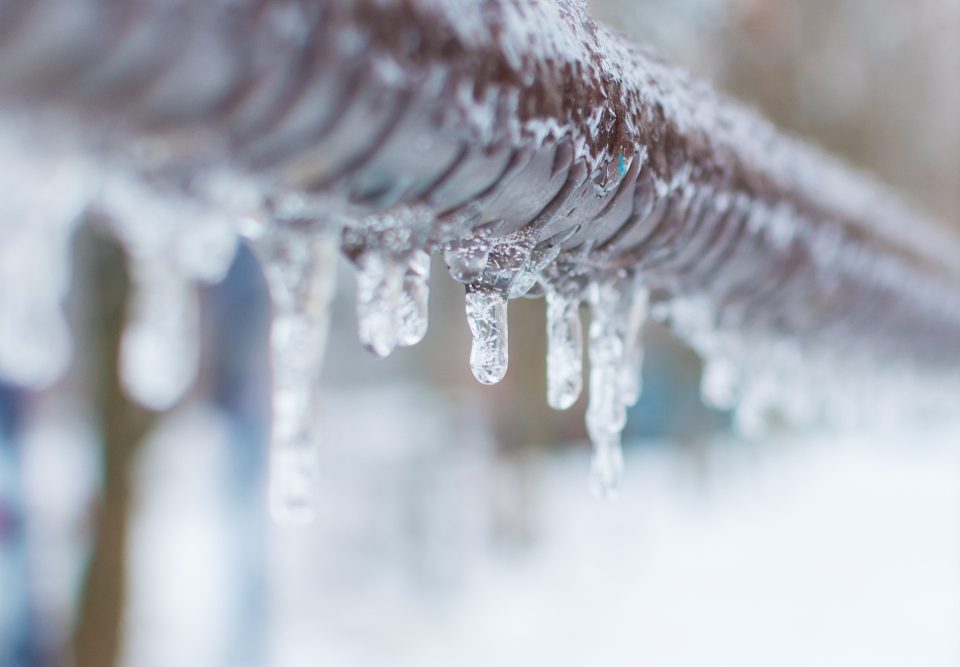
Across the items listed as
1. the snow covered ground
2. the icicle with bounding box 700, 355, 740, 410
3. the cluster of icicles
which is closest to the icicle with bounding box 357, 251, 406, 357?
the cluster of icicles

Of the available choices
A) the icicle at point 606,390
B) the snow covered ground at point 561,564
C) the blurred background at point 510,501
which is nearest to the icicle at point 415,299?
the icicle at point 606,390

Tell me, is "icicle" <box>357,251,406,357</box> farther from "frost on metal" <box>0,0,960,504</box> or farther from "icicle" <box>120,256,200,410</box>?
"icicle" <box>120,256,200,410</box>

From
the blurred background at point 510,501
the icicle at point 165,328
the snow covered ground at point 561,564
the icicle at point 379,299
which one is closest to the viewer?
the icicle at point 379,299

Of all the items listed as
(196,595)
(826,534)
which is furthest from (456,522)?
(826,534)

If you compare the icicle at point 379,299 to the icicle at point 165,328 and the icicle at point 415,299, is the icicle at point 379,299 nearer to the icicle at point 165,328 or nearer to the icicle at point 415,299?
the icicle at point 415,299

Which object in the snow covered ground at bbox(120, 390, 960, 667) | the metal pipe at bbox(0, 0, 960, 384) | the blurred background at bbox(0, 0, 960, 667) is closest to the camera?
the metal pipe at bbox(0, 0, 960, 384)

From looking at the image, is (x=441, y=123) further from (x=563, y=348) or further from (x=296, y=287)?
(x=563, y=348)

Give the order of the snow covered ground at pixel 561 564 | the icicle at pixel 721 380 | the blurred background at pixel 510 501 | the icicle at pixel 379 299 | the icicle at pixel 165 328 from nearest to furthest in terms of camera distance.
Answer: the icicle at pixel 379 299 < the icicle at pixel 165 328 < the icicle at pixel 721 380 < the blurred background at pixel 510 501 < the snow covered ground at pixel 561 564
